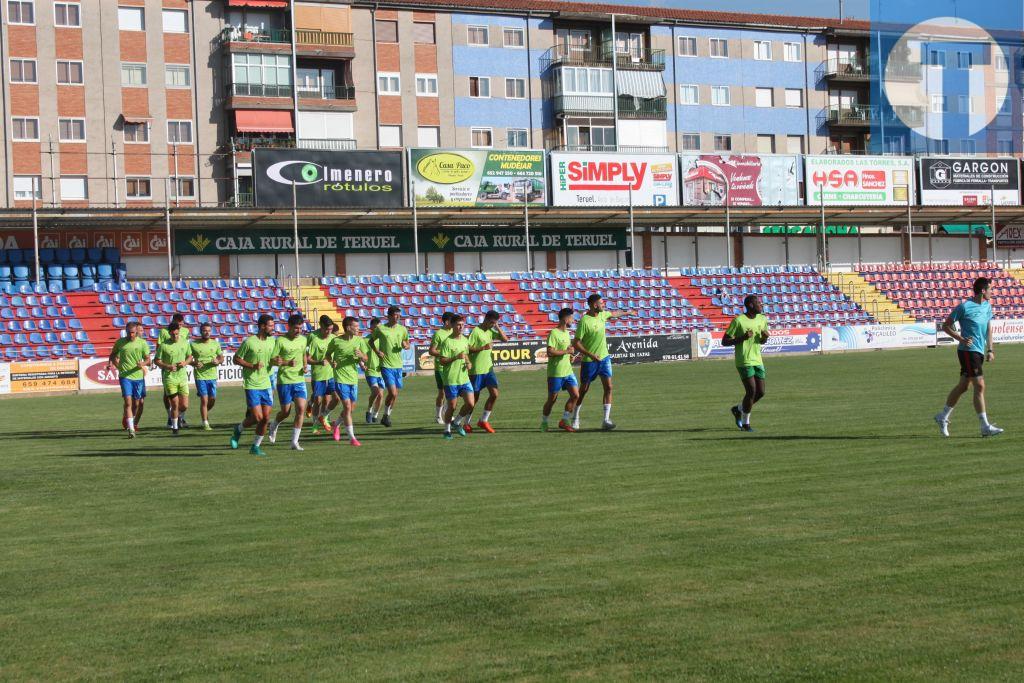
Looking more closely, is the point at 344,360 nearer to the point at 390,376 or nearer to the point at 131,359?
the point at 390,376

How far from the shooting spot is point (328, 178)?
50031mm

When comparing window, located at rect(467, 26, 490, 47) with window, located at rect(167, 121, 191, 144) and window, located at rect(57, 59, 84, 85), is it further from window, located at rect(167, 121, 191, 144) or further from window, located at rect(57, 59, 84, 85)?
window, located at rect(57, 59, 84, 85)

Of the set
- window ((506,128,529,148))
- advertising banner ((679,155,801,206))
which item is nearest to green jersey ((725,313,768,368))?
advertising banner ((679,155,801,206))

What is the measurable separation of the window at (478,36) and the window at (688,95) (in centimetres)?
1174

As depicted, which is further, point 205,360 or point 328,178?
point 328,178

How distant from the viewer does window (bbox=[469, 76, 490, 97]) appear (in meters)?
66.8

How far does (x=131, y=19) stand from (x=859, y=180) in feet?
119

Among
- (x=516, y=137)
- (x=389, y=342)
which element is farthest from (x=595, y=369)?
(x=516, y=137)

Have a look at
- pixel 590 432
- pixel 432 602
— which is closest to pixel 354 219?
pixel 590 432

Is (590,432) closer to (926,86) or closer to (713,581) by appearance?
(713,581)

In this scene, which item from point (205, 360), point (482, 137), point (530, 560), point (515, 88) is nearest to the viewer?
point (530, 560)

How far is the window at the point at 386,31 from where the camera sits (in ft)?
213

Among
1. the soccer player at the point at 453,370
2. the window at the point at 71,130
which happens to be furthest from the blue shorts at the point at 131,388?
the window at the point at 71,130

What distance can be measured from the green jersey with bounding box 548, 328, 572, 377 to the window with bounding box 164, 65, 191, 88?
151 feet
